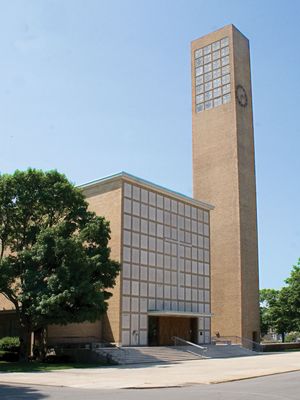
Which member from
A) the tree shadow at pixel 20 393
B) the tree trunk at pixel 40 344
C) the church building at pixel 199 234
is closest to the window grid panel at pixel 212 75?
the church building at pixel 199 234

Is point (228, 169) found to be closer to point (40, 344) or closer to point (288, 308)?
point (288, 308)

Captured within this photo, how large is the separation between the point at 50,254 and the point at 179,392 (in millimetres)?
18313

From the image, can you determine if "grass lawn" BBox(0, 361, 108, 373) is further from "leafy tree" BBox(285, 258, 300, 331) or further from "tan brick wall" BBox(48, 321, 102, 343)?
"leafy tree" BBox(285, 258, 300, 331)

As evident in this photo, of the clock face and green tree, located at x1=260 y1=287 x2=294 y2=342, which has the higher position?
the clock face

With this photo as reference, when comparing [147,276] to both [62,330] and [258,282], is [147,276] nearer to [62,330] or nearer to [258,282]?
[62,330]

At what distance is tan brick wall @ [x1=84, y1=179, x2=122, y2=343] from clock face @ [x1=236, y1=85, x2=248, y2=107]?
21.8 metres

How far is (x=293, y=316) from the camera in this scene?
58.1m

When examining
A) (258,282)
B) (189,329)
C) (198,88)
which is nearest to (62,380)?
(189,329)

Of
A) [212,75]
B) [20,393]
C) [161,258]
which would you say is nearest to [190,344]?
[161,258]

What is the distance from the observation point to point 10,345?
3734 cm

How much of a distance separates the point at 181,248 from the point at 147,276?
5586mm

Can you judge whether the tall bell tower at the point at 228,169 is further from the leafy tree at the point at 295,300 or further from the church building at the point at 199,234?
the leafy tree at the point at 295,300

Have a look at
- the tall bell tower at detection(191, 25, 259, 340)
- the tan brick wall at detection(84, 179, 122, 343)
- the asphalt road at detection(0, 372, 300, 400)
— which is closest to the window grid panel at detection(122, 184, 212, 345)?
the tan brick wall at detection(84, 179, 122, 343)

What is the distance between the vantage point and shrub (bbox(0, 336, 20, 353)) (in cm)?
3701
